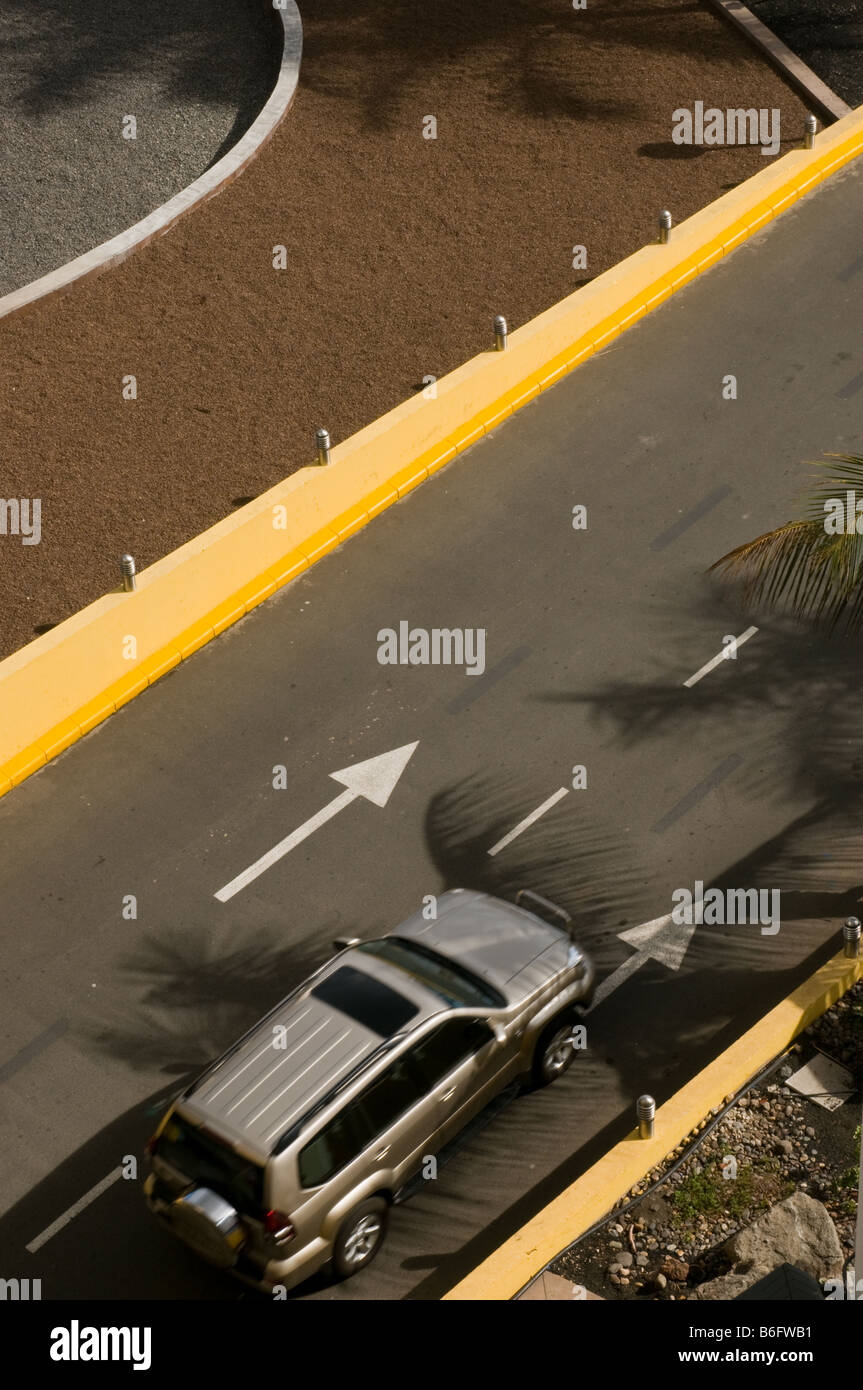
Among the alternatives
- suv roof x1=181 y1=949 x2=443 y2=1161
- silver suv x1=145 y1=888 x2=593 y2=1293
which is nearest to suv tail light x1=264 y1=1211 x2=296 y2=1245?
silver suv x1=145 y1=888 x2=593 y2=1293

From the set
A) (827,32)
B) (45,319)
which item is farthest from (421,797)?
(827,32)

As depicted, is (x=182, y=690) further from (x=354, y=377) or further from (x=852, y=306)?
(x=852, y=306)

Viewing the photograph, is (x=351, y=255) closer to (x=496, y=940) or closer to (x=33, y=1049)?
(x=496, y=940)

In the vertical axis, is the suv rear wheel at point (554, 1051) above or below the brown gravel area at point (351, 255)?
below

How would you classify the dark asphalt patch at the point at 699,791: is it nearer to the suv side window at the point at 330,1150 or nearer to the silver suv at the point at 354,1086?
the silver suv at the point at 354,1086

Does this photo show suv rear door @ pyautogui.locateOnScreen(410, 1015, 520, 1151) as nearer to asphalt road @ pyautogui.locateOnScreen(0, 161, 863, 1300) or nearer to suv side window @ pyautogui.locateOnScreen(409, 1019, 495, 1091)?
suv side window @ pyautogui.locateOnScreen(409, 1019, 495, 1091)

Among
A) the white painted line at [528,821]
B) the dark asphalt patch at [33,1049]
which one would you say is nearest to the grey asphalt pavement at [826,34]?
the white painted line at [528,821]

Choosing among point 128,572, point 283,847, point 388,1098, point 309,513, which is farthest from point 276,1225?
point 309,513
